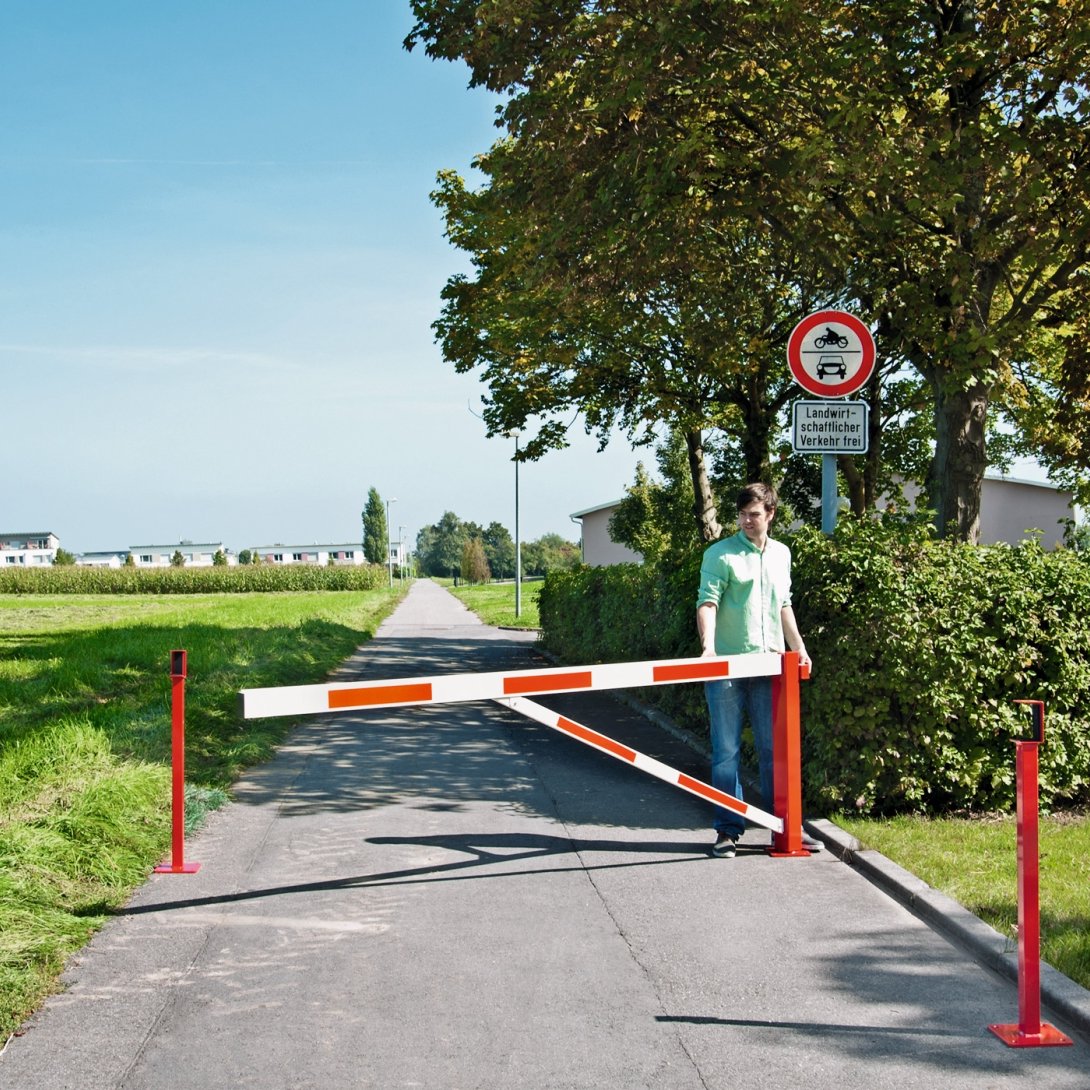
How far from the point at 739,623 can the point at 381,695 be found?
206cm

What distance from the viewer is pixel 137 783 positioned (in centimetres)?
726

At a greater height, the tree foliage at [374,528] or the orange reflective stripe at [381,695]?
the tree foliage at [374,528]

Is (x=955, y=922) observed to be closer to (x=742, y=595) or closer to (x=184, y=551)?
(x=742, y=595)

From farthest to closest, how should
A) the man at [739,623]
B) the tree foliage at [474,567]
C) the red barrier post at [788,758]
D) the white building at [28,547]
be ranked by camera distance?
the white building at [28,547], the tree foliage at [474,567], the man at [739,623], the red barrier post at [788,758]

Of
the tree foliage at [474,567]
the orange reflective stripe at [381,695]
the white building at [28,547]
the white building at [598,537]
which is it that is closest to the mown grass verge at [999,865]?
the orange reflective stripe at [381,695]

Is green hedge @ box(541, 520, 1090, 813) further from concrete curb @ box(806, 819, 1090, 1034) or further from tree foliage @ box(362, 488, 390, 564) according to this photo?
tree foliage @ box(362, 488, 390, 564)

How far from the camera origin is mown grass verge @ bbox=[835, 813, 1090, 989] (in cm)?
459

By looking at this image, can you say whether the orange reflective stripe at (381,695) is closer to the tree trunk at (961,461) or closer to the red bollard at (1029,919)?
the red bollard at (1029,919)

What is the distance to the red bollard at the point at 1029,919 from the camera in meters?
3.67

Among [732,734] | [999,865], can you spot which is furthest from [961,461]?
[999,865]

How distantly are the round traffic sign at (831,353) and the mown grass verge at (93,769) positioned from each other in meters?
4.85

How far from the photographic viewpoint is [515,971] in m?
4.34

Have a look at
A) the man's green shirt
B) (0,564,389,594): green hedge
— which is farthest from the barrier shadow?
(0,564,389,594): green hedge

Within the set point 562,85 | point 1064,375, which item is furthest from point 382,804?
point 1064,375
